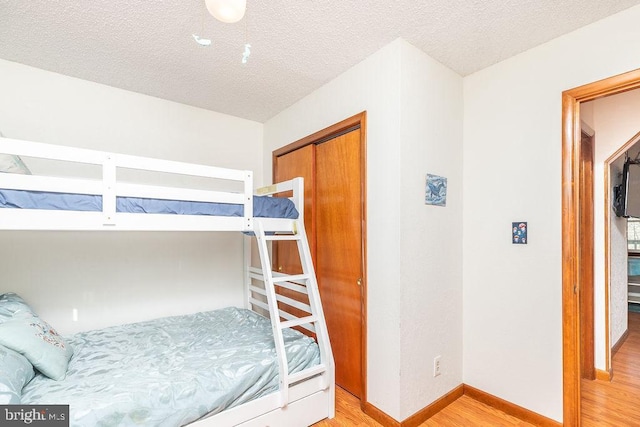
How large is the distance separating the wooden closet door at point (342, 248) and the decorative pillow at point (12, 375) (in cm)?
176

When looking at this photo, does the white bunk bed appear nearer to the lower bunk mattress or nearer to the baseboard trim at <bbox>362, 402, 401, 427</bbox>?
the lower bunk mattress

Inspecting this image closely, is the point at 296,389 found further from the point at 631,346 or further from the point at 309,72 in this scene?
the point at 631,346

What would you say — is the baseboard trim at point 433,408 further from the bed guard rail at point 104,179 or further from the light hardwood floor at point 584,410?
the bed guard rail at point 104,179

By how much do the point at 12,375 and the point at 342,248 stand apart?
73.2 inches

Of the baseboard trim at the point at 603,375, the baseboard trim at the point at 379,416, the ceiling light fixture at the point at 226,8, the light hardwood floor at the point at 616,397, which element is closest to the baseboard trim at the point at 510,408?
the light hardwood floor at the point at 616,397

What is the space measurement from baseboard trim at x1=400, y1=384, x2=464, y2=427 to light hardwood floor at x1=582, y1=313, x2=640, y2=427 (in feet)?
2.32

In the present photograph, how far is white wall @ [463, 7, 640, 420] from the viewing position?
1810mm

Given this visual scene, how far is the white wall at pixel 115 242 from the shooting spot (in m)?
2.21

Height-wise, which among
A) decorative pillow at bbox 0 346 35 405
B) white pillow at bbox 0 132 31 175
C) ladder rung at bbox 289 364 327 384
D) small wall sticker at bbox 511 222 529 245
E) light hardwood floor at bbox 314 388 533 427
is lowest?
light hardwood floor at bbox 314 388 533 427

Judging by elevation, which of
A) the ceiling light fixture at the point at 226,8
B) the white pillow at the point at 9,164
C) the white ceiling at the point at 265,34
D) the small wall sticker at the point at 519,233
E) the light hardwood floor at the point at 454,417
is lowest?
the light hardwood floor at the point at 454,417

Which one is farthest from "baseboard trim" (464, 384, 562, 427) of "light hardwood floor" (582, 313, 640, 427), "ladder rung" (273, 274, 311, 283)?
"ladder rung" (273, 274, 311, 283)

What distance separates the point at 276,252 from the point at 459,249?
1703 mm

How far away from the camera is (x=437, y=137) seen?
2.12 metres

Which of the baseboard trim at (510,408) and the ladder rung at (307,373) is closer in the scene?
the ladder rung at (307,373)
